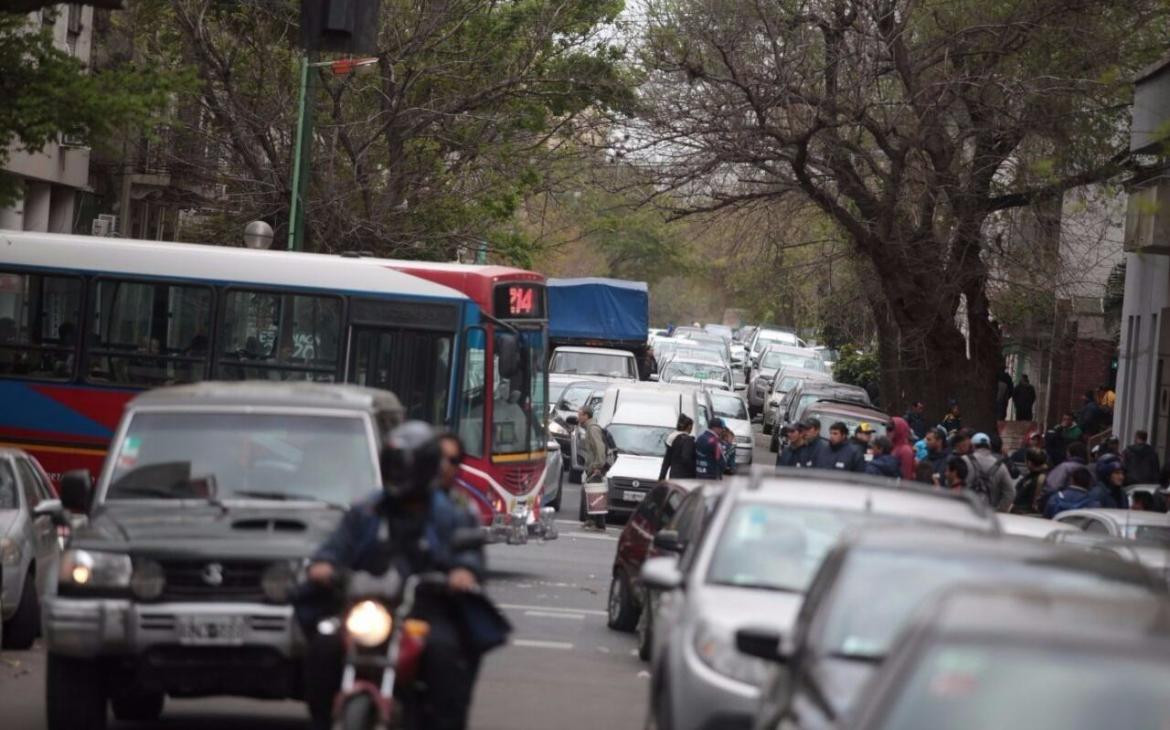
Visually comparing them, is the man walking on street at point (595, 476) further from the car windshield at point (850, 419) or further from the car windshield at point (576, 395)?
the car windshield at point (576, 395)

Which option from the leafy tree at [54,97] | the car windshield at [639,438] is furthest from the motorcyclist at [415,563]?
the car windshield at [639,438]

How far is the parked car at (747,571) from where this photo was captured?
920 cm

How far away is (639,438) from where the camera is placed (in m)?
30.5

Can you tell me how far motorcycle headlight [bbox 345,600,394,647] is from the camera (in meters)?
7.78

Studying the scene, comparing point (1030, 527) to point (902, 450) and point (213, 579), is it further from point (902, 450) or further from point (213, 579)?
point (902, 450)

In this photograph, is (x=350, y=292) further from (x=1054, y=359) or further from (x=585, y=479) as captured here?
(x=1054, y=359)

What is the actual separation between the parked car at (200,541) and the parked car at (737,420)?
25.4 metres

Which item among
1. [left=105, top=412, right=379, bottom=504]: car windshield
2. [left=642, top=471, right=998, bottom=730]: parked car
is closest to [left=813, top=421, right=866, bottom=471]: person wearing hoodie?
[left=642, top=471, right=998, bottom=730]: parked car

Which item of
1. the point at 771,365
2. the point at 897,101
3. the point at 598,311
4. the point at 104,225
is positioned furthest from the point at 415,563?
the point at 771,365

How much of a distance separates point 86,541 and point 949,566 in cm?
454

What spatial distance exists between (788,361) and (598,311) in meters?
19.2

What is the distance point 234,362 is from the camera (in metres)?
19.7

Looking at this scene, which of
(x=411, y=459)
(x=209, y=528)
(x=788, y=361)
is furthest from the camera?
(x=788, y=361)

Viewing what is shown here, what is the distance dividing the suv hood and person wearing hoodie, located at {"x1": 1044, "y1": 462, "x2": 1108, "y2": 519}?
442 inches
